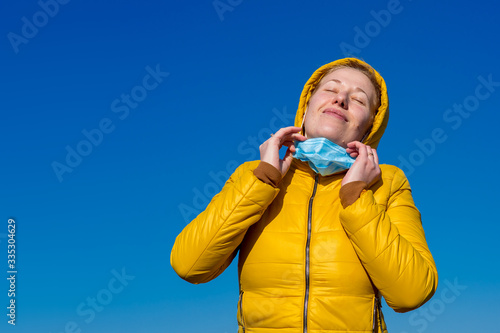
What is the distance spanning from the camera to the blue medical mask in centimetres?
495

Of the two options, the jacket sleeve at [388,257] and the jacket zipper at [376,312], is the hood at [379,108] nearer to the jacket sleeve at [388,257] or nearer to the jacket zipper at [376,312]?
the jacket sleeve at [388,257]

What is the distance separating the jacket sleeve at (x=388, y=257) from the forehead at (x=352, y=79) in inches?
61.0

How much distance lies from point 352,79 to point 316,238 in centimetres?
196

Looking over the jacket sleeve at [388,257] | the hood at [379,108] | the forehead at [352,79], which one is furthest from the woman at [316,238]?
the hood at [379,108]

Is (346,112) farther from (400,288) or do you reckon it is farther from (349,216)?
(400,288)

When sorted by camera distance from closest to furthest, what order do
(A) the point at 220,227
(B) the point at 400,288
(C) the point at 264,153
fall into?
(B) the point at 400,288 → (A) the point at 220,227 → (C) the point at 264,153

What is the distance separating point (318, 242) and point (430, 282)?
3.10 feet

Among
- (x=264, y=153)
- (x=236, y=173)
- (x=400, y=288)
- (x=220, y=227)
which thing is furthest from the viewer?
(x=236, y=173)

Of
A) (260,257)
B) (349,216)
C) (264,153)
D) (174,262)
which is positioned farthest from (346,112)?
(174,262)

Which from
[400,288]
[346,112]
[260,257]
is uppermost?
[346,112]

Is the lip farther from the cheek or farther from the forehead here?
the forehead

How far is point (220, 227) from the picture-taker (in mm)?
4500

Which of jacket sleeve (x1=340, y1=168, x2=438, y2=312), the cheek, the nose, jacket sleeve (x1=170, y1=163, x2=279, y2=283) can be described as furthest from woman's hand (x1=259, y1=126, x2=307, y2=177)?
jacket sleeve (x1=340, y1=168, x2=438, y2=312)

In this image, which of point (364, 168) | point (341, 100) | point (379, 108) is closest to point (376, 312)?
point (364, 168)
